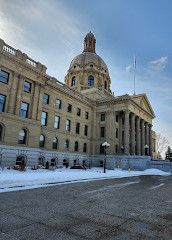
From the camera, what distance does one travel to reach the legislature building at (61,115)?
82.5 feet

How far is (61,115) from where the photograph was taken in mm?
36062

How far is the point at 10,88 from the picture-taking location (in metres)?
25.6

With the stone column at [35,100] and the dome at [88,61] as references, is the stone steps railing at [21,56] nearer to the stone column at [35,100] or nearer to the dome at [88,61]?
the stone column at [35,100]

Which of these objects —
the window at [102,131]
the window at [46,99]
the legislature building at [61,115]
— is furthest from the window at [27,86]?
the window at [102,131]

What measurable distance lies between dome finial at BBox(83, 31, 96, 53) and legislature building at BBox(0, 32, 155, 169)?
31.9 ft

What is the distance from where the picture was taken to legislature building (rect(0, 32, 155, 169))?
2514 cm

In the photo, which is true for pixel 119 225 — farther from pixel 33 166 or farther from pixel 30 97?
pixel 30 97

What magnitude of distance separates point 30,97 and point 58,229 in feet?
84.7

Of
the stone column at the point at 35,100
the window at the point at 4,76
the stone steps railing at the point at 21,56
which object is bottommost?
the stone column at the point at 35,100

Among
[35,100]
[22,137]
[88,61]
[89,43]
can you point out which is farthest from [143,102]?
→ [22,137]

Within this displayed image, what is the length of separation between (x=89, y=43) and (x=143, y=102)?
34.4 metres

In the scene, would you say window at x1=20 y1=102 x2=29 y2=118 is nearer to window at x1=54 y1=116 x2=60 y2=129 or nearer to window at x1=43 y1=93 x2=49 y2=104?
window at x1=43 y1=93 x2=49 y2=104

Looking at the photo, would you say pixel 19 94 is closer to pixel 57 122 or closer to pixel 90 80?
pixel 57 122

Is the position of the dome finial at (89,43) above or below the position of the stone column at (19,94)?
above
